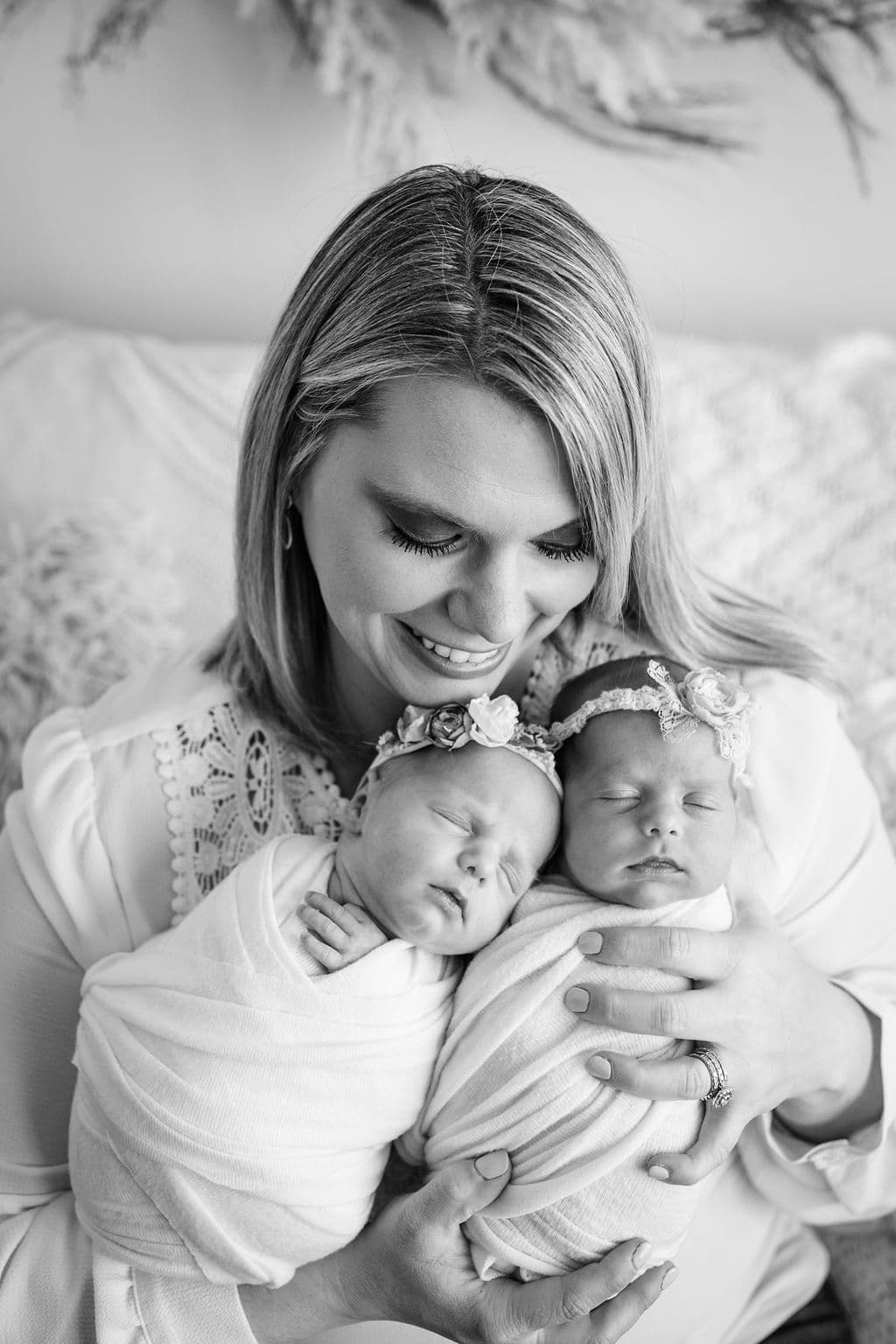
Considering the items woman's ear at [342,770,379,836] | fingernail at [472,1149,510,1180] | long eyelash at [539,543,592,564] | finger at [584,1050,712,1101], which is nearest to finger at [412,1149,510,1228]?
fingernail at [472,1149,510,1180]

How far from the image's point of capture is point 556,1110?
1.07 meters

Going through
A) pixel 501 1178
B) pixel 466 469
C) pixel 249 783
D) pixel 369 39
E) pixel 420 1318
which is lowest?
pixel 420 1318

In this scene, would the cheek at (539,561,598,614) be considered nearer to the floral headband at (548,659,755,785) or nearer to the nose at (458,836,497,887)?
the floral headband at (548,659,755,785)

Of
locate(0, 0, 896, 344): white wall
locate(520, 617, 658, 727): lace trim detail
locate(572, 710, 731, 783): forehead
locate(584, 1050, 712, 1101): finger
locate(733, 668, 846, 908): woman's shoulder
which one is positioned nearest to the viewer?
locate(584, 1050, 712, 1101): finger

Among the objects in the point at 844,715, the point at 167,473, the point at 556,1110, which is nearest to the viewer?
the point at 556,1110

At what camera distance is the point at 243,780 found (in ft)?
4.59

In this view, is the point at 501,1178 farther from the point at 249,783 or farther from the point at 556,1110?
the point at 249,783

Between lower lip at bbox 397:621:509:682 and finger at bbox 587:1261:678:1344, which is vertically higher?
lower lip at bbox 397:621:509:682

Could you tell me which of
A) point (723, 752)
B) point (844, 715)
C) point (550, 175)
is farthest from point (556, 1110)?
point (550, 175)

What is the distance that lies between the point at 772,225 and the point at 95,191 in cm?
123

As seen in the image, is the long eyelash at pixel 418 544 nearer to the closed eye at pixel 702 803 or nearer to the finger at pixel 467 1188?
the closed eye at pixel 702 803

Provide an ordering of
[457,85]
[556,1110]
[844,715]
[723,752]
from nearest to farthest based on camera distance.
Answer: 1. [556,1110]
2. [723,752]
3. [844,715]
4. [457,85]

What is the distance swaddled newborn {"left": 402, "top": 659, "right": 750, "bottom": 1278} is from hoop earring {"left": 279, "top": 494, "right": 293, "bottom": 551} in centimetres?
38

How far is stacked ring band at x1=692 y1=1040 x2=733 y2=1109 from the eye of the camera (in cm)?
111
